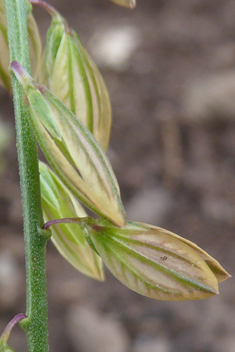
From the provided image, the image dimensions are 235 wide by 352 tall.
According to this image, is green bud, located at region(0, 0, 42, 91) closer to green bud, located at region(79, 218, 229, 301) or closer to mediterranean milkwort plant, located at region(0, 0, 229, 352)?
mediterranean milkwort plant, located at region(0, 0, 229, 352)

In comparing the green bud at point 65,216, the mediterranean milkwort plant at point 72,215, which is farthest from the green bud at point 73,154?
the green bud at point 65,216

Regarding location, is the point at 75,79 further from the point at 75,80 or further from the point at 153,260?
the point at 153,260

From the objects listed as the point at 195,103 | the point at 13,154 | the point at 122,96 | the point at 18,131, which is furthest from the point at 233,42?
the point at 18,131

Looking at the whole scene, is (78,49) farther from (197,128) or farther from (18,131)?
(197,128)

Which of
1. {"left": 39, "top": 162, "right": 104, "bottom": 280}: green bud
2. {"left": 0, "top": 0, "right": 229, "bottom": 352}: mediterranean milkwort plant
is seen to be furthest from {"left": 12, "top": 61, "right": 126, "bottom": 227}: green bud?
{"left": 39, "top": 162, "right": 104, "bottom": 280}: green bud

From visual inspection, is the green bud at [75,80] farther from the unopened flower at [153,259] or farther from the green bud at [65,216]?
the unopened flower at [153,259]

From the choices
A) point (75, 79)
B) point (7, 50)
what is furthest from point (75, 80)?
point (7, 50)
